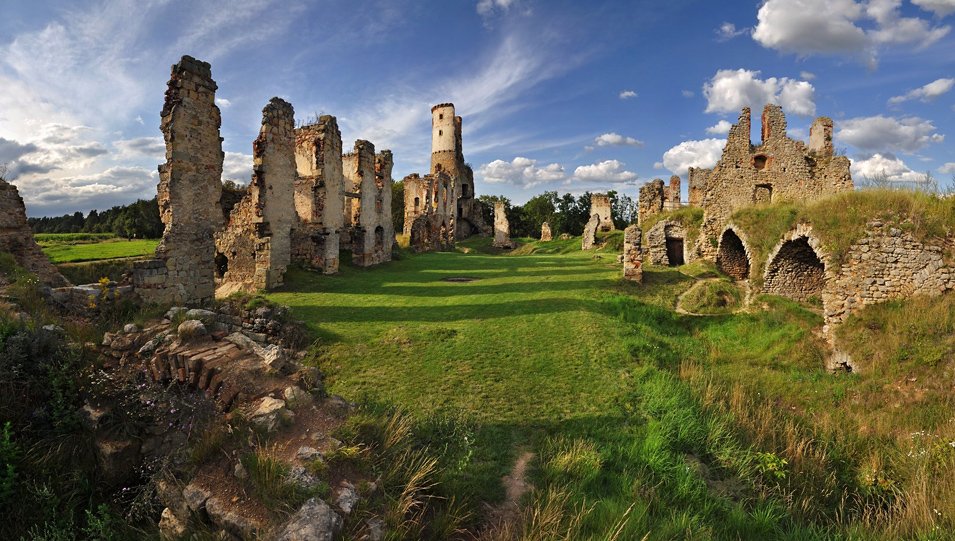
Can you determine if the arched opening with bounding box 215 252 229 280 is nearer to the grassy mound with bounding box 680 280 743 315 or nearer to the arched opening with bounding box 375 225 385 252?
the arched opening with bounding box 375 225 385 252

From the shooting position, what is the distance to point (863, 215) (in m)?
11.6

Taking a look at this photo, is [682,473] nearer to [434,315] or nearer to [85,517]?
[85,517]

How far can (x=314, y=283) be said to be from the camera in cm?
1639

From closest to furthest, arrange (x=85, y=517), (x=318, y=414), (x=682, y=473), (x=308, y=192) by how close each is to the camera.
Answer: (x=85, y=517), (x=318, y=414), (x=682, y=473), (x=308, y=192)

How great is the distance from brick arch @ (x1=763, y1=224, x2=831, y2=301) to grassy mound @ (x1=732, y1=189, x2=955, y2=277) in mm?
612

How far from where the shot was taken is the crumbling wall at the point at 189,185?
11.8 metres

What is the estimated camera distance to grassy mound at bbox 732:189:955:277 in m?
10.5

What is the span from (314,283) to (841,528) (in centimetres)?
1541

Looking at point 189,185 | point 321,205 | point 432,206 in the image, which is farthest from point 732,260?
point 432,206

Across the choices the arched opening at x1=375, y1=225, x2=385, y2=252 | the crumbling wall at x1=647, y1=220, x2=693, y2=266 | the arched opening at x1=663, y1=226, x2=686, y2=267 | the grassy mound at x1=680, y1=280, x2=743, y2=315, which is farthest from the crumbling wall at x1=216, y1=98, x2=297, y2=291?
the arched opening at x1=663, y1=226, x2=686, y2=267

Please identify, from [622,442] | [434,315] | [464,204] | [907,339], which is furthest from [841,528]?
[464,204]

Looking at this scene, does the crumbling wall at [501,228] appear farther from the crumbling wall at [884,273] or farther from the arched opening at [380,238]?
the crumbling wall at [884,273]

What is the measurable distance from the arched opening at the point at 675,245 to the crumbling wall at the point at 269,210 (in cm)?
1941

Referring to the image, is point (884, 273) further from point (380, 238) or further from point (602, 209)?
point (602, 209)
